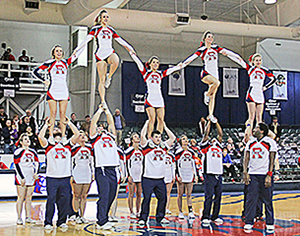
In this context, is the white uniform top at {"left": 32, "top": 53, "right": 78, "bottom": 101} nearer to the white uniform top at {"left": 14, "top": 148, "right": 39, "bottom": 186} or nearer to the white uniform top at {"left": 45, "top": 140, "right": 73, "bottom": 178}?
the white uniform top at {"left": 45, "top": 140, "right": 73, "bottom": 178}

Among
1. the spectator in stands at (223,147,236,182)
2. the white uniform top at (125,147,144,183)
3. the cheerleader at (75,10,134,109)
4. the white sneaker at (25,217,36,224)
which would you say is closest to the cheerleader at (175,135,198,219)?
the white uniform top at (125,147,144,183)

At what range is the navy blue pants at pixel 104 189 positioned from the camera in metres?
7.52

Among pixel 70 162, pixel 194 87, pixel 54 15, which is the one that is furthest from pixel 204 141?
pixel 194 87

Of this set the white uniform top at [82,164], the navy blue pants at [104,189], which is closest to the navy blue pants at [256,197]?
the navy blue pants at [104,189]

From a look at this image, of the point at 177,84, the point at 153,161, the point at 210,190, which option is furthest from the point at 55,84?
the point at 177,84

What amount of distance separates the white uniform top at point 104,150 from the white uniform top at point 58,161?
584 millimetres

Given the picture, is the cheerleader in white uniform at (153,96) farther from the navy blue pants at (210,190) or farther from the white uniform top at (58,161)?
the white uniform top at (58,161)

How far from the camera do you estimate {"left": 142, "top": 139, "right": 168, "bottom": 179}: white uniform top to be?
8109 millimetres

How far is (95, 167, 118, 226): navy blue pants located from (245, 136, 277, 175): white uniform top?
2.66 metres

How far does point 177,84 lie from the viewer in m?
20.4

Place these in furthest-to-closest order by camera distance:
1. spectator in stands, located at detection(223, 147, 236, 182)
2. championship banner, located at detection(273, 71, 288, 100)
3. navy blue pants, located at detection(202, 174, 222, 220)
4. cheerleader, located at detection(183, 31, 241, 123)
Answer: championship banner, located at detection(273, 71, 288, 100), spectator in stands, located at detection(223, 147, 236, 182), cheerleader, located at detection(183, 31, 241, 123), navy blue pants, located at detection(202, 174, 222, 220)

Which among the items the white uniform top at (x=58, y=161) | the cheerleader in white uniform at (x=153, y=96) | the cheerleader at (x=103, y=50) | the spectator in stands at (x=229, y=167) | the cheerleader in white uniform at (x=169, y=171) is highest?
the cheerleader at (x=103, y=50)

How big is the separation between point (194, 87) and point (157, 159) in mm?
13093

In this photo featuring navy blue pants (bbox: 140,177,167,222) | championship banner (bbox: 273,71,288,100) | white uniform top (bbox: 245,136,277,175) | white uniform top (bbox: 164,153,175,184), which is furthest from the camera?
championship banner (bbox: 273,71,288,100)
